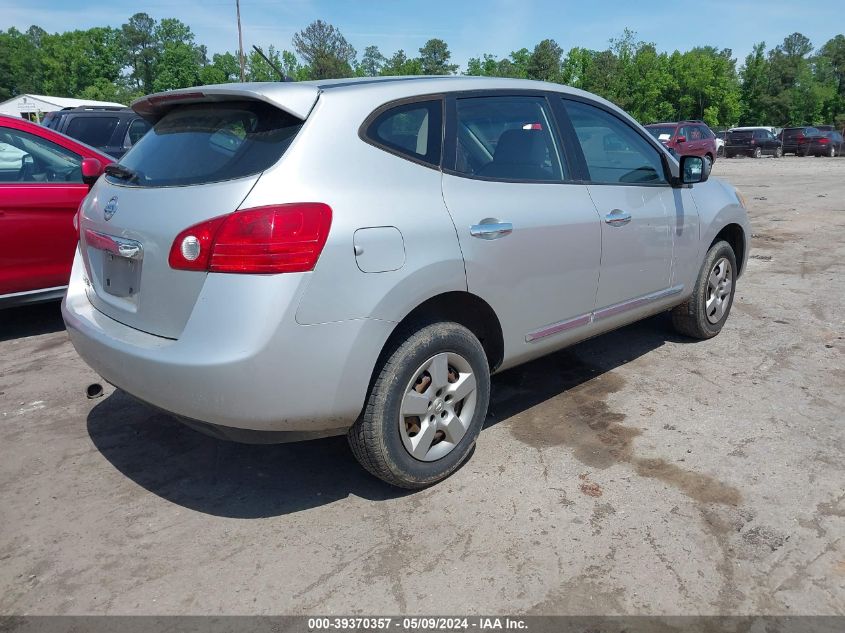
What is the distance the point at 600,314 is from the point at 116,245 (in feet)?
8.38

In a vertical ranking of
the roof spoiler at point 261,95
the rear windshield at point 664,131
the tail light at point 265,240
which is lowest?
the rear windshield at point 664,131

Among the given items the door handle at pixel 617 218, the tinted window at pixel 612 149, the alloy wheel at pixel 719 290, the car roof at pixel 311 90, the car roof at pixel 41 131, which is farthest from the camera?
the car roof at pixel 41 131

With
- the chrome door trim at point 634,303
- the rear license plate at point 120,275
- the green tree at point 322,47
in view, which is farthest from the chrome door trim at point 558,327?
the green tree at point 322,47

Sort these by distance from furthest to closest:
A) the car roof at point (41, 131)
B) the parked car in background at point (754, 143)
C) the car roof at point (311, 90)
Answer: the parked car in background at point (754, 143) < the car roof at point (41, 131) < the car roof at point (311, 90)

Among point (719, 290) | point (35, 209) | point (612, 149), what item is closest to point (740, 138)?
point (719, 290)

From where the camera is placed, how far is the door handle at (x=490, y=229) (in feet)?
10.2

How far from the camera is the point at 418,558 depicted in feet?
8.91

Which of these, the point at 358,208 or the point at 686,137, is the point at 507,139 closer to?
the point at 358,208

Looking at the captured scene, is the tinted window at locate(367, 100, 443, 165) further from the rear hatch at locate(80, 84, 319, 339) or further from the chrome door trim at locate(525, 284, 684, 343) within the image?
the chrome door trim at locate(525, 284, 684, 343)

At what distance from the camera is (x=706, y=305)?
16.7 feet

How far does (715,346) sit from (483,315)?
8.41 ft

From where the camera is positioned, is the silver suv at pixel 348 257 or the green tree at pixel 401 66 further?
the green tree at pixel 401 66

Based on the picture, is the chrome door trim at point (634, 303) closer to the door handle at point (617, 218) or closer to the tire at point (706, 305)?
the tire at point (706, 305)

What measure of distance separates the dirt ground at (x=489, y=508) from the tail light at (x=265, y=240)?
1.14 meters
